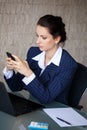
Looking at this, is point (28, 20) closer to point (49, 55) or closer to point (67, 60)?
point (49, 55)

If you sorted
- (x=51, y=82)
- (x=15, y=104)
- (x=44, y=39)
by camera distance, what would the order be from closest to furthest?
(x=15, y=104), (x=51, y=82), (x=44, y=39)

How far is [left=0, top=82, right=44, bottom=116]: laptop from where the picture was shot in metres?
1.66

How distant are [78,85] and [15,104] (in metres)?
0.60

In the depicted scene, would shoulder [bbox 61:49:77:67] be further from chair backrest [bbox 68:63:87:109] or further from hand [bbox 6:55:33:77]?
hand [bbox 6:55:33:77]

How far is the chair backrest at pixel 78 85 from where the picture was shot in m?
2.23

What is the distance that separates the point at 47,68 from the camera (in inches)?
86.2

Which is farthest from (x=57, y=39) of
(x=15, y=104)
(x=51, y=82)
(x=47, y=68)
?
(x=15, y=104)

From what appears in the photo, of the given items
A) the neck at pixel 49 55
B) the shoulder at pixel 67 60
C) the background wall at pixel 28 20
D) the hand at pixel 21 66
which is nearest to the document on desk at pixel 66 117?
the hand at pixel 21 66

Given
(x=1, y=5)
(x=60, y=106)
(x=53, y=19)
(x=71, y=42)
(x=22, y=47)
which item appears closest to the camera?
(x=60, y=106)

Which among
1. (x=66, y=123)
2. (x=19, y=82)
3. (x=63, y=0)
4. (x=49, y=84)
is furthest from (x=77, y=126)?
(x=63, y=0)

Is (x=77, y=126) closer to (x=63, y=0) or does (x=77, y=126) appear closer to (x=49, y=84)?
(x=49, y=84)

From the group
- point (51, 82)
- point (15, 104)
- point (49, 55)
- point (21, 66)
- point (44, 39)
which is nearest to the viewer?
point (15, 104)

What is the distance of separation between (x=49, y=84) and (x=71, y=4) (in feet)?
6.21

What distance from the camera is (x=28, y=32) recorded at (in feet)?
11.0
